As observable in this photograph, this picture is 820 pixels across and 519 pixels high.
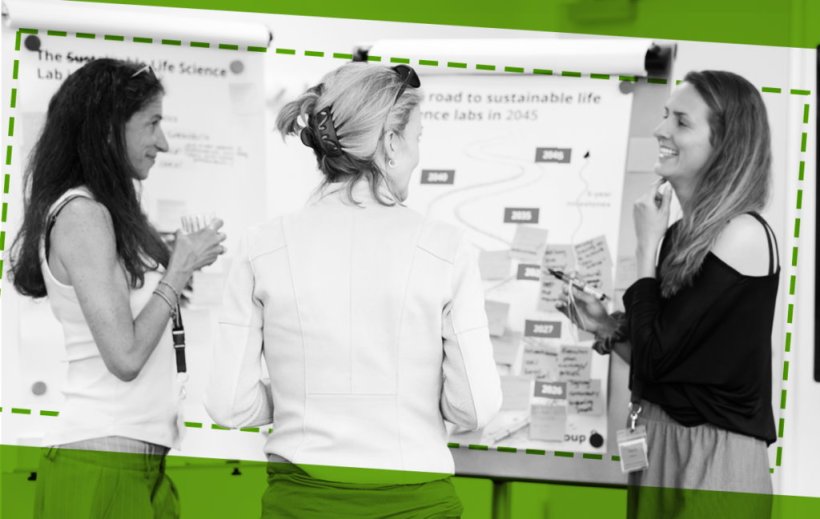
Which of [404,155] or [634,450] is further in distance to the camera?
[634,450]

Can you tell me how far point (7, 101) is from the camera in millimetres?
2516

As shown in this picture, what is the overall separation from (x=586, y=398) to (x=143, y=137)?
4.01ft

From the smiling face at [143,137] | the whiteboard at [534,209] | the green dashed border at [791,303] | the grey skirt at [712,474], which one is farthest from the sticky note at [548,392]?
the smiling face at [143,137]

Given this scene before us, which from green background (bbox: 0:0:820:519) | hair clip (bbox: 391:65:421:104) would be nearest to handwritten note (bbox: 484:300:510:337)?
green background (bbox: 0:0:820:519)

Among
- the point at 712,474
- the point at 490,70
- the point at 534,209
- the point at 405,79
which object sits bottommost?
the point at 712,474

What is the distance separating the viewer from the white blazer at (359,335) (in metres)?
1.38

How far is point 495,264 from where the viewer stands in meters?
2.44

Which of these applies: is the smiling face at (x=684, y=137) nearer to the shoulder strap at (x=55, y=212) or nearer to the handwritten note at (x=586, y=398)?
the handwritten note at (x=586, y=398)

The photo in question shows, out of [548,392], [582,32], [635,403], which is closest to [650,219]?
[635,403]

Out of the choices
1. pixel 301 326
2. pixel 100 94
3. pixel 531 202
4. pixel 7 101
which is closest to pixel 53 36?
pixel 7 101

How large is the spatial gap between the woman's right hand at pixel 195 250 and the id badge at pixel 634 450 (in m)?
0.98

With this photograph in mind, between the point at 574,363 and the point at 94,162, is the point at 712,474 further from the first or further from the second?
the point at 94,162

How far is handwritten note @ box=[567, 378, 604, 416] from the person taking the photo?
7.74ft

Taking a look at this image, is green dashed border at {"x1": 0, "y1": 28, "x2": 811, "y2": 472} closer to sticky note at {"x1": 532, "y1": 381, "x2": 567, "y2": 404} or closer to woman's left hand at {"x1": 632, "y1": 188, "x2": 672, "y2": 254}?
sticky note at {"x1": 532, "y1": 381, "x2": 567, "y2": 404}
